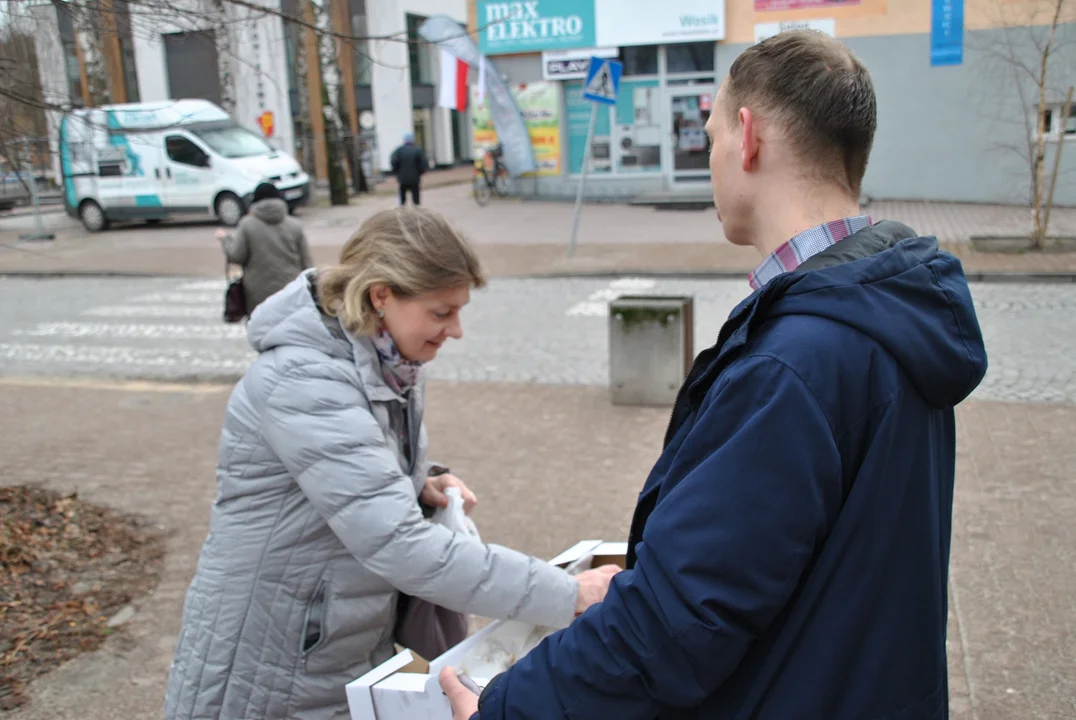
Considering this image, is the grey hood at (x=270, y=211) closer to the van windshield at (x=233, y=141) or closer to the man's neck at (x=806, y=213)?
the man's neck at (x=806, y=213)

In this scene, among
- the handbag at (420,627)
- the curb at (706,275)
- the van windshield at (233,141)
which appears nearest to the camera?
the handbag at (420,627)

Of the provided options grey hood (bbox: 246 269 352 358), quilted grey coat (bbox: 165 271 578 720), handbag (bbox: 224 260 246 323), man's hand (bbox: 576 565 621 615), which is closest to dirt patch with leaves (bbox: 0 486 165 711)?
quilted grey coat (bbox: 165 271 578 720)

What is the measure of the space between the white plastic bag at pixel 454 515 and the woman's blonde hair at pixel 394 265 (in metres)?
0.57

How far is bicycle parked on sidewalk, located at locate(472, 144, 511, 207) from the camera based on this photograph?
25.6 m

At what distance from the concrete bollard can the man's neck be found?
6073 millimetres

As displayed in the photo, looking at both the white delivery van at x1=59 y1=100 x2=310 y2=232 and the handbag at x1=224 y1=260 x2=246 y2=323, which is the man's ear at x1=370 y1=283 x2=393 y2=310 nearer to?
the handbag at x1=224 y1=260 x2=246 y2=323

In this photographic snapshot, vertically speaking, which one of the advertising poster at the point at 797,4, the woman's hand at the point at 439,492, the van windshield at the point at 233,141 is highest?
the advertising poster at the point at 797,4

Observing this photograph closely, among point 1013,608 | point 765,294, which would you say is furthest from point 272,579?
point 1013,608

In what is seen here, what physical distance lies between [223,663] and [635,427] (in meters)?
5.10

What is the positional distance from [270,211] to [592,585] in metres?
7.35

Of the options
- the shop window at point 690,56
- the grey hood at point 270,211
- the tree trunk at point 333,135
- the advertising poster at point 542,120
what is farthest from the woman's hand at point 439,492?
the tree trunk at point 333,135

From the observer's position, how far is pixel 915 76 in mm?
20500

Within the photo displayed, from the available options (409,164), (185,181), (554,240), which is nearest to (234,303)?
(554,240)

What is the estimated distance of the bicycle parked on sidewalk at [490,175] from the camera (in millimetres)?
25600
